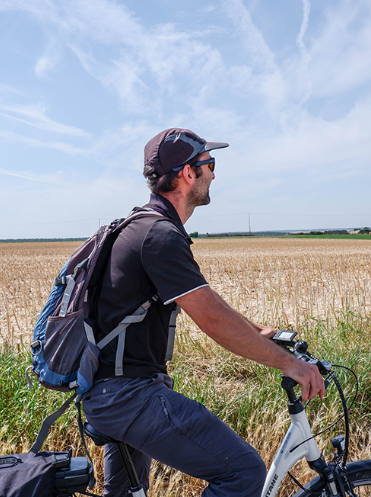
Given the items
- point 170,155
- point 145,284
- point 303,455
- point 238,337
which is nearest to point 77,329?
point 145,284

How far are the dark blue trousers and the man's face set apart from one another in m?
0.86

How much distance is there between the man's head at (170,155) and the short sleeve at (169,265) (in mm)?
436

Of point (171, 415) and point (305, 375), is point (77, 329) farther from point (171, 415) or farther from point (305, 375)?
point (305, 375)

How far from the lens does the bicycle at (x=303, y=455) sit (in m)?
1.78

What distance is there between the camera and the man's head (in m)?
1.94

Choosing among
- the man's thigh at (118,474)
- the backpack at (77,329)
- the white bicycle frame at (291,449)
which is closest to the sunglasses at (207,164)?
the backpack at (77,329)

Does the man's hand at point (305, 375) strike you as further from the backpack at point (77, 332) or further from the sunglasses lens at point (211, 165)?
the sunglasses lens at point (211, 165)

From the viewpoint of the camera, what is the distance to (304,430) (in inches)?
72.9

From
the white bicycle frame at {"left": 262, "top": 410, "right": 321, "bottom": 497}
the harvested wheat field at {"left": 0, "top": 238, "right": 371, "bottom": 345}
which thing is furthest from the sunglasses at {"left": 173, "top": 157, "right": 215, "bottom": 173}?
the harvested wheat field at {"left": 0, "top": 238, "right": 371, "bottom": 345}

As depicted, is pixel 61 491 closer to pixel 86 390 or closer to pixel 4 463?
pixel 4 463

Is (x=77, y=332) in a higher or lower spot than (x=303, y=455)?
higher

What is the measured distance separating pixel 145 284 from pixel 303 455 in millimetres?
1072

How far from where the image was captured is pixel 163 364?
1.84 meters

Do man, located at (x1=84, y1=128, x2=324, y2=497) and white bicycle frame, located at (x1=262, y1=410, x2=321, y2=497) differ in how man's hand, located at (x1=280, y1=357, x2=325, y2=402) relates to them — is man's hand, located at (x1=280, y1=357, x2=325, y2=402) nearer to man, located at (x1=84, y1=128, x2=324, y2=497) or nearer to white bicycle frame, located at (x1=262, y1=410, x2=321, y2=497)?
man, located at (x1=84, y1=128, x2=324, y2=497)
